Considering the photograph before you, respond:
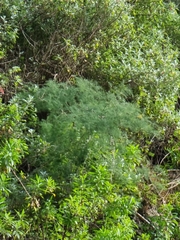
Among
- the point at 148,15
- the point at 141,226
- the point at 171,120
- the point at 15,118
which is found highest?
the point at 148,15

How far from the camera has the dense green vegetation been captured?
2938 millimetres

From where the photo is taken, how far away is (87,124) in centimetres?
350

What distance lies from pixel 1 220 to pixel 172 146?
2652 mm

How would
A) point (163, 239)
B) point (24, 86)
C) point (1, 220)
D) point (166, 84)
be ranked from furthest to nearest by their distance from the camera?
point (166, 84)
point (24, 86)
point (163, 239)
point (1, 220)

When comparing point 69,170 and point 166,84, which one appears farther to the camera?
point 166,84

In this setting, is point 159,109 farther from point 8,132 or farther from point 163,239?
point 8,132

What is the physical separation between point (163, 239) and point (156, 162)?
4.35ft

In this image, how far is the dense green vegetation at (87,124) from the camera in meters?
2.94

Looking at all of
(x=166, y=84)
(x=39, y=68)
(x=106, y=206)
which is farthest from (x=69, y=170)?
(x=166, y=84)

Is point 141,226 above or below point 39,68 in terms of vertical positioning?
below

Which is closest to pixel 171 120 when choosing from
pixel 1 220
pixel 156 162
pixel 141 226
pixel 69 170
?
pixel 156 162

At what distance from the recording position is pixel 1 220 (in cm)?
257

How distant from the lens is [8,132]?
3270 millimetres

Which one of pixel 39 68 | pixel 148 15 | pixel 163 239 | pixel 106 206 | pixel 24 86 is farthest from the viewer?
pixel 148 15
